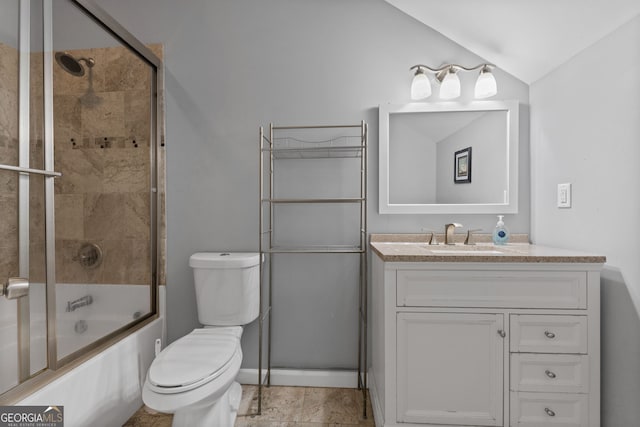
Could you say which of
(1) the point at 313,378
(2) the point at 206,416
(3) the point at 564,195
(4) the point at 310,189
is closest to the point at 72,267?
(2) the point at 206,416

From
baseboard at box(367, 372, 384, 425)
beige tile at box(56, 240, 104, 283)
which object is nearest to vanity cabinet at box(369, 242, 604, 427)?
baseboard at box(367, 372, 384, 425)

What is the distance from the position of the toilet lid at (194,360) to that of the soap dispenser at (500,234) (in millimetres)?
1504

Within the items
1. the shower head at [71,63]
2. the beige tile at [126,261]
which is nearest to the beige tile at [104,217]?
the beige tile at [126,261]

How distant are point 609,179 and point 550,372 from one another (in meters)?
0.85

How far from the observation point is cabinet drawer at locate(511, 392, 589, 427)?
125cm

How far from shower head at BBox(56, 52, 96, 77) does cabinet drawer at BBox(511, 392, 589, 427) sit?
2.39 m

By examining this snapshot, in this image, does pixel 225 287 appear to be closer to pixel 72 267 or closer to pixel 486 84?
pixel 72 267

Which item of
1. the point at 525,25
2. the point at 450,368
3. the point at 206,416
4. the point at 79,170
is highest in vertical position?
the point at 525,25

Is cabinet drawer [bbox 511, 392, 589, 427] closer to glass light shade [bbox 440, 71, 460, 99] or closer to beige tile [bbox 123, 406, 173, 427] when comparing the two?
glass light shade [bbox 440, 71, 460, 99]

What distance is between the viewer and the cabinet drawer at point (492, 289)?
4.08ft

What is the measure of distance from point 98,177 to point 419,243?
1.81m

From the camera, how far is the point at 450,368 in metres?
1.29

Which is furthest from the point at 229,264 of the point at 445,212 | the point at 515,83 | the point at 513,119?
the point at 515,83

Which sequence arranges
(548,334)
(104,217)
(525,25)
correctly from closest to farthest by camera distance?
1. (548,334)
2. (525,25)
3. (104,217)
